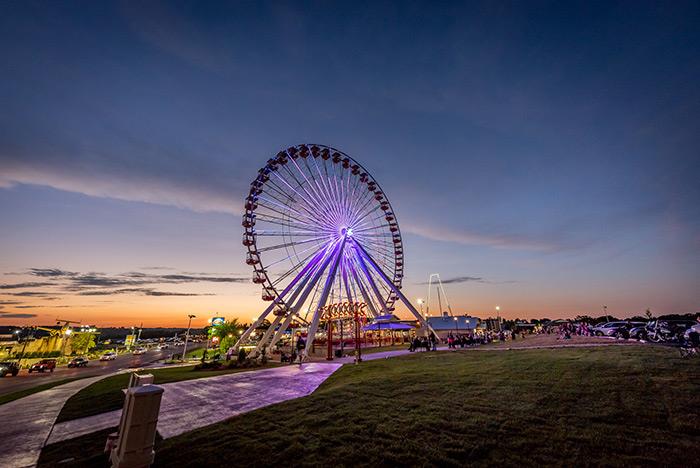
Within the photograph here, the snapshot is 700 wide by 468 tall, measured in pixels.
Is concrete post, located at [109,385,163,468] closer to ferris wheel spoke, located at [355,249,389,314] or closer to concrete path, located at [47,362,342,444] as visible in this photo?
concrete path, located at [47,362,342,444]

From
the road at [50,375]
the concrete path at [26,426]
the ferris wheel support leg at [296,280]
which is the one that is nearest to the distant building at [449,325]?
the ferris wheel support leg at [296,280]

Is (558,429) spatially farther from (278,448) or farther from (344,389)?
(344,389)

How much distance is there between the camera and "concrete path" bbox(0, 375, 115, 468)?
7.15 meters

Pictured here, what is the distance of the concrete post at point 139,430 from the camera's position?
4555 millimetres

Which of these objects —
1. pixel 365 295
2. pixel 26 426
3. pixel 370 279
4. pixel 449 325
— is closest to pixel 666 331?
pixel 370 279

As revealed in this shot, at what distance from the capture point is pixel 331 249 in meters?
32.8

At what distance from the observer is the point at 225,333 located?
5700 cm

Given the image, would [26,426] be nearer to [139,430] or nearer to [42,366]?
[139,430]

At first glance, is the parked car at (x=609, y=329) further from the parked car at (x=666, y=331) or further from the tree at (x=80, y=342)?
the tree at (x=80, y=342)

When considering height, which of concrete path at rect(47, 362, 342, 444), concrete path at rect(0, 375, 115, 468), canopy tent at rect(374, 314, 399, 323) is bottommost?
concrete path at rect(0, 375, 115, 468)

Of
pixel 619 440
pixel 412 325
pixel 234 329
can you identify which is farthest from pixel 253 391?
pixel 234 329

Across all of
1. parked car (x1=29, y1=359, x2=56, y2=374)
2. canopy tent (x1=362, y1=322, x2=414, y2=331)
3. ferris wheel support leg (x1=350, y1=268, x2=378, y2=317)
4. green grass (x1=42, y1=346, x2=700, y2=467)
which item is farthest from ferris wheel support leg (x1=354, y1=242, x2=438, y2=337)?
parked car (x1=29, y1=359, x2=56, y2=374)

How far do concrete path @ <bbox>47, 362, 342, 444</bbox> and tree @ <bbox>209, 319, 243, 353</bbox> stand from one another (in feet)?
136

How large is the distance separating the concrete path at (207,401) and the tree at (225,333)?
4133cm
